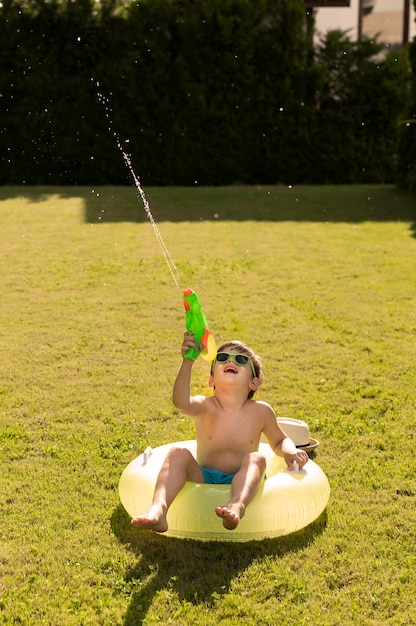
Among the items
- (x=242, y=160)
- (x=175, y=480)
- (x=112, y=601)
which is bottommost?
(x=112, y=601)

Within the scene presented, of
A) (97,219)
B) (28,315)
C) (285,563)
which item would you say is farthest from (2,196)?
(285,563)

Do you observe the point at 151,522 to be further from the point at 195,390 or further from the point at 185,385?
the point at 195,390

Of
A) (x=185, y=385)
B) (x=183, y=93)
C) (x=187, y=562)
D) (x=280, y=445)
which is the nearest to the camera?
(x=187, y=562)

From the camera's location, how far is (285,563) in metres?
3.44

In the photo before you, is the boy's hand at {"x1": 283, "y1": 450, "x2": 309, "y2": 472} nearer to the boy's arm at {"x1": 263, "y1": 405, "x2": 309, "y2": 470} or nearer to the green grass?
the boy's arm at {"x1": 263, "y1": 405, "x2": 309, "y2": 470}

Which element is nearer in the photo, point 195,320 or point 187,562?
point 187,562

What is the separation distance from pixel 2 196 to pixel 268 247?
4.81m

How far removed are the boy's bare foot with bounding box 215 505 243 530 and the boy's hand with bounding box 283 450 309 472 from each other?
1.69 feet

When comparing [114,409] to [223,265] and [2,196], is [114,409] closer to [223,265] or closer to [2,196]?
[223,265]

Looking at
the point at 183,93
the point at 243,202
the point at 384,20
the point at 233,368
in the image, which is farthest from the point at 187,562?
the point at 384,20

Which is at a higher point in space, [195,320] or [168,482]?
[195,320]

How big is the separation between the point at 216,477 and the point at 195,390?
5.60 ft

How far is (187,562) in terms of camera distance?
3.43m

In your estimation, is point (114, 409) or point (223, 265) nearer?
point (114, 409)
